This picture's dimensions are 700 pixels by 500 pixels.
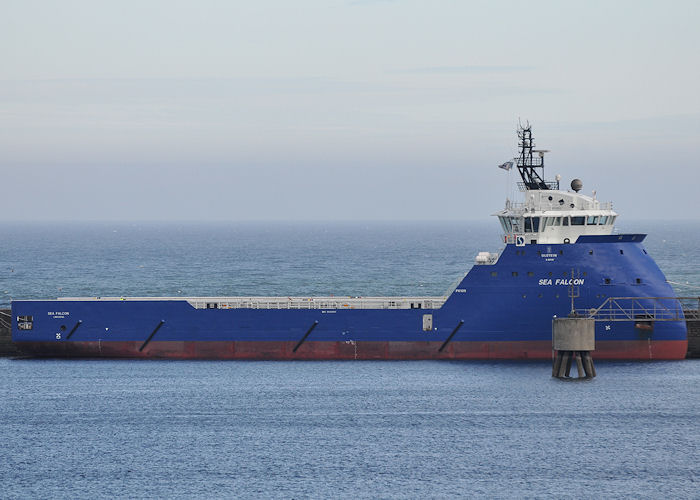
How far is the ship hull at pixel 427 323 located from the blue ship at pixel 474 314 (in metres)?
0.06

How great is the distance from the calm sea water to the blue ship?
A: 138 cm

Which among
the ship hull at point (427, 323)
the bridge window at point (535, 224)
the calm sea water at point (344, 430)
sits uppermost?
the bridge window at point (535, 224)

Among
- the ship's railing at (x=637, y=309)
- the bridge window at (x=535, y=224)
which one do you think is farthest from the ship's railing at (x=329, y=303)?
the ship's railing at (x=637, y=309)

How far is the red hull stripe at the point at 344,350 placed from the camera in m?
59.4

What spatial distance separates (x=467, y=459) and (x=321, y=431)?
696 cm

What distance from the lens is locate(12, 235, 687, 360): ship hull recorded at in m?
58.9

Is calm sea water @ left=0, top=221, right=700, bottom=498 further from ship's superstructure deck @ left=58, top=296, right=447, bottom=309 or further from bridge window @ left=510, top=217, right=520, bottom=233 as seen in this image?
bridge window @ left=510, top=217, right=520, bottom=233

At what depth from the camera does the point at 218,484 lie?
129 feet

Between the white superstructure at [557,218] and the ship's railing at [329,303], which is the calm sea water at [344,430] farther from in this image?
the white superstructure at [557,218]

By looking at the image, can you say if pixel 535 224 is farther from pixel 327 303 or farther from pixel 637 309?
pixel 327 303

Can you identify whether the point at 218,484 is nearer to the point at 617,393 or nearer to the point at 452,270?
the point at 617,393

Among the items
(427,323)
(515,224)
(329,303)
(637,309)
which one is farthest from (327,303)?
(637,309)

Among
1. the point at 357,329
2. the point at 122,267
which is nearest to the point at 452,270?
the point at 122,267

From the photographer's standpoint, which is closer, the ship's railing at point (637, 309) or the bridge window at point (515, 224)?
the ship's railing at point (637, 309)
